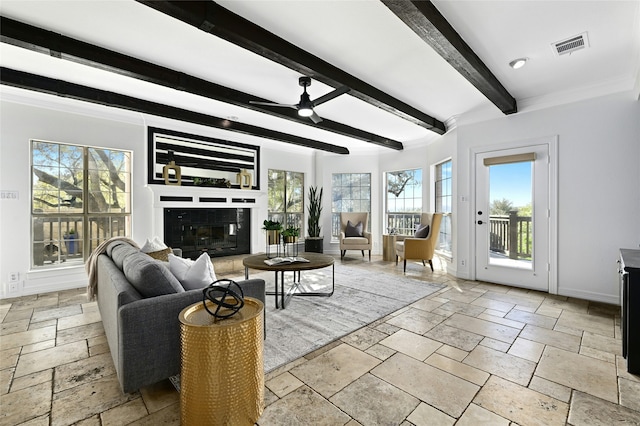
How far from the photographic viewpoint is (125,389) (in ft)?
5.42

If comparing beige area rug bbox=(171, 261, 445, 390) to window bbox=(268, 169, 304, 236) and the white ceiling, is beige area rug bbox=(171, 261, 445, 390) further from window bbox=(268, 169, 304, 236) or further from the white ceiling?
the white ceiling

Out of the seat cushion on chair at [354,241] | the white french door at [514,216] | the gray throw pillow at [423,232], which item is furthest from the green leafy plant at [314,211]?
the white french door at [514,216]

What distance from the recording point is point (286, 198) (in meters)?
6.98

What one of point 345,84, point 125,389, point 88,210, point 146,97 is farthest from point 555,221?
point 88,210

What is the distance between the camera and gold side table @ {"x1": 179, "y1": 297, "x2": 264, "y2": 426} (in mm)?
1422

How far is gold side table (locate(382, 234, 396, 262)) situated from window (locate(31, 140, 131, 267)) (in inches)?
185

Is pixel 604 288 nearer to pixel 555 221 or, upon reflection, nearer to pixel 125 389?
pixel 555 221

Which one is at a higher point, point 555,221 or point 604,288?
point 555,221

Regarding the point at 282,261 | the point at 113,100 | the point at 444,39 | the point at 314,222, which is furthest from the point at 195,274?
the point at 314,222

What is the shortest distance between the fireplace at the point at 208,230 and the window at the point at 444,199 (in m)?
3.89

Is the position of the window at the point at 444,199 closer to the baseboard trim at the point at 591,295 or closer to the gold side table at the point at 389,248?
the gold side table at the point at 389,248

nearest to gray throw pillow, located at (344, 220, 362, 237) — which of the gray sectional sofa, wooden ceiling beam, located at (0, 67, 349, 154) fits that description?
wooden ceiling beam, located at (0, 67, 349, 154)

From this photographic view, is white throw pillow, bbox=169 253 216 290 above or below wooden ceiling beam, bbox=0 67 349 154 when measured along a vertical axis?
Answer: below

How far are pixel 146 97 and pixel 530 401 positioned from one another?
491 centimetres
